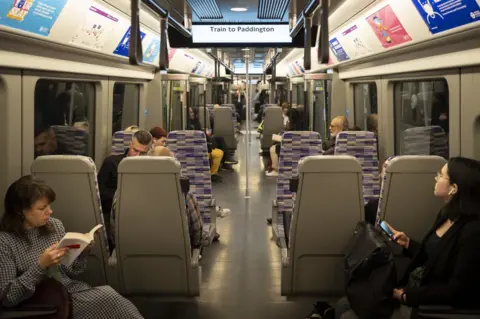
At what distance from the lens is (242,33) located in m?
8.65

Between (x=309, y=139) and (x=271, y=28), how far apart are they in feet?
9.77

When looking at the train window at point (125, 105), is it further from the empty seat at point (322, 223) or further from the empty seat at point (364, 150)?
the empty seat at point (322, 223)

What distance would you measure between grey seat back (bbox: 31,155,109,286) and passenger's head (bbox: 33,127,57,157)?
1.19m

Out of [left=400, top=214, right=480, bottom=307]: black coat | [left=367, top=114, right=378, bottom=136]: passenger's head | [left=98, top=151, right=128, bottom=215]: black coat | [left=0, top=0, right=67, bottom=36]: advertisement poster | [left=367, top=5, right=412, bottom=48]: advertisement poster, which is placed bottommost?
[left=400, top=214, right=480, bottom=307]: black coat

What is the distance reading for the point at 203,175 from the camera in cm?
614

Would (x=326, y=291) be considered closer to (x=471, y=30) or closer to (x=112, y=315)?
(x=112, y=315)

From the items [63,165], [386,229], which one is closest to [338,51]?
[386,229]

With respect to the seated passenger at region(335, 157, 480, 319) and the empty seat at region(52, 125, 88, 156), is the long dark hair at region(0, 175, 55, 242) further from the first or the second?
the empty seat at region(52, 125, 88, 156)

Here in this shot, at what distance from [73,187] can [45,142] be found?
5.27 feet

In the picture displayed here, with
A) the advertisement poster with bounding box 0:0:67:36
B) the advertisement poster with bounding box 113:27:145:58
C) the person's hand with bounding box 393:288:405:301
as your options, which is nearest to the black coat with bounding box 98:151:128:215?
the advertisement poster with bounding box 0:0:67:36

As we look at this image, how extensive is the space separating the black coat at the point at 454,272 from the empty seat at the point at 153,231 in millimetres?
1581

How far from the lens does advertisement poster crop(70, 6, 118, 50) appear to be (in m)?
5.64

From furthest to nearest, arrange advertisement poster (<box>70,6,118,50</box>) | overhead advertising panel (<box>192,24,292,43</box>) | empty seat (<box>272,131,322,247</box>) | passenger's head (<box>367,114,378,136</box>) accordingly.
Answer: overhead advertising panel (<box>192,24,292,43</box>) < passenger's head (<box>367,114,378,136</box>) < empty seat (<box>272,131,322,247</box>) < advertisement poster (<box>70,6,118,50</box>)

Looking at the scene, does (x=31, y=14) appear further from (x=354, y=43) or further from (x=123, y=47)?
(x=354, y=43)
